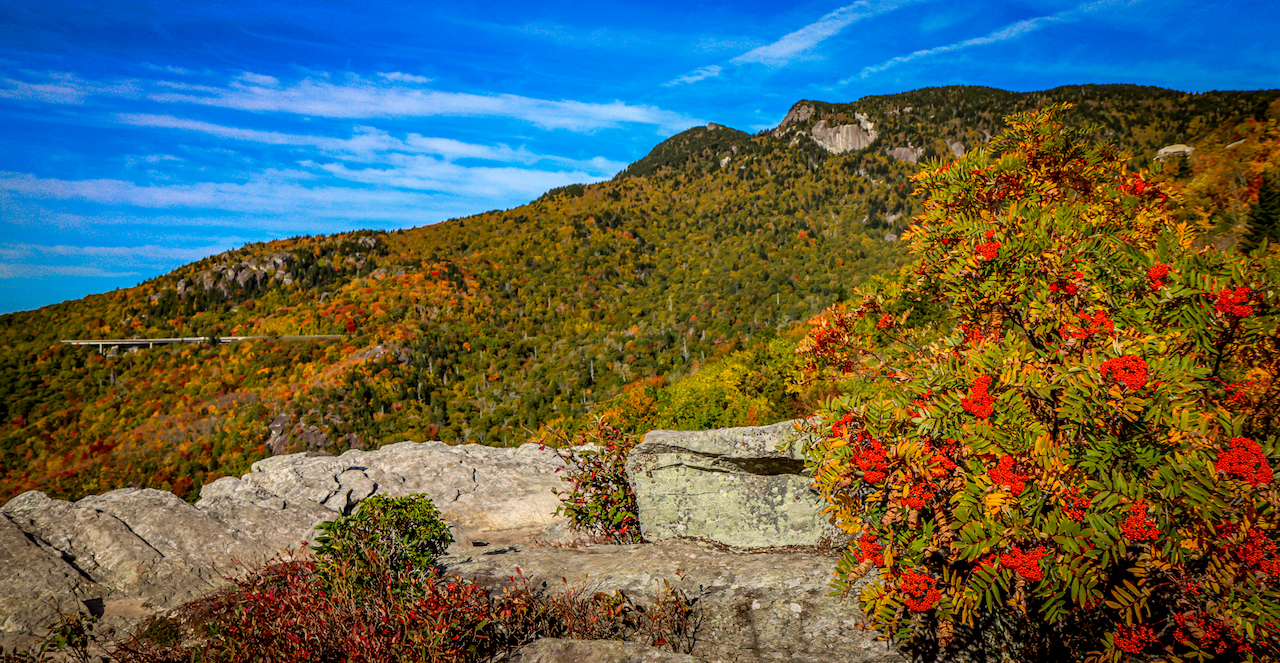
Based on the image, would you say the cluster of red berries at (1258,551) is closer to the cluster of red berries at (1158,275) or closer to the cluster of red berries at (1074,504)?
the cluster of red berries at (1074,504)

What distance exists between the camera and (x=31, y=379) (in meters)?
46.6

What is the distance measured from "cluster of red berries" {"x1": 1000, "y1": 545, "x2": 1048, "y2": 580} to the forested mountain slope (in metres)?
25.3

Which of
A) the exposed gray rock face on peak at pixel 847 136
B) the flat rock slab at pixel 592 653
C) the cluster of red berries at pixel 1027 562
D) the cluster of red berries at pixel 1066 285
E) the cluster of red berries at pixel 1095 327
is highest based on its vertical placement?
the exposed gray rock face on peak at pixel 847 136

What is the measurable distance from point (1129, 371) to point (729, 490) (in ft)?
14.6

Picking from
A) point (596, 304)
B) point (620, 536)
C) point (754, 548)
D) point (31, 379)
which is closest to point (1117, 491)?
point (754, 548)

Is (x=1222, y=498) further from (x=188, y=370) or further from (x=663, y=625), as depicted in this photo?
(x=188, y=370)

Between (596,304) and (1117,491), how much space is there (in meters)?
49.1

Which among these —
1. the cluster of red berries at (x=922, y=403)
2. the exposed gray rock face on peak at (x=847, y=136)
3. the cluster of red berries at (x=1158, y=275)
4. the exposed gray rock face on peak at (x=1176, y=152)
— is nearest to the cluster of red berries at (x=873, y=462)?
the cluster of red berries at (x=922, y=403)

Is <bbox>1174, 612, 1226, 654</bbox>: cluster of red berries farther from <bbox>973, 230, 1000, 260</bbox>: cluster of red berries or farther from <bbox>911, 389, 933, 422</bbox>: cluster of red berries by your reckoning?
<bbox>973, 230, 1000, 260</bbox>: cluster of red berries

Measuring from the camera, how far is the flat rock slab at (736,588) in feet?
13.0

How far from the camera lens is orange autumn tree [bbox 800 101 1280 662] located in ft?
7.73

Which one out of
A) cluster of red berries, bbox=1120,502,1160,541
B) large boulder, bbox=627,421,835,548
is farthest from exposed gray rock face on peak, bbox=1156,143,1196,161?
cluster of red berries, bbox=1120,502,1160,541

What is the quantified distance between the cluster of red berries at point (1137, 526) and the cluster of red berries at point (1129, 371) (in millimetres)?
529

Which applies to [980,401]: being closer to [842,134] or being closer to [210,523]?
[210,523]
